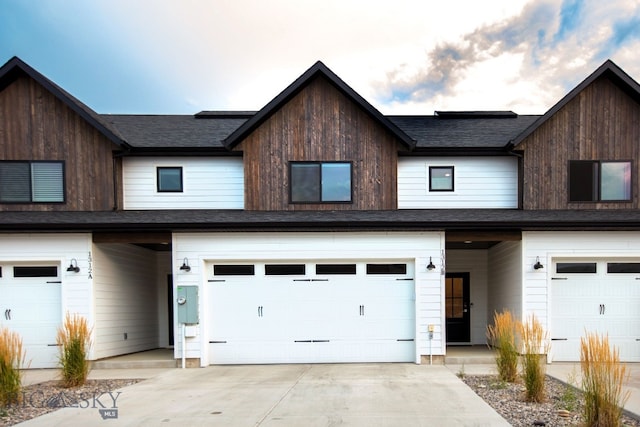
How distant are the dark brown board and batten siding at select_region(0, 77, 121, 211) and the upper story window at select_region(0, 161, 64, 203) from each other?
0.21 m

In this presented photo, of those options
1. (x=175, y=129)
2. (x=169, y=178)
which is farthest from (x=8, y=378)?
(x=175, y=129)

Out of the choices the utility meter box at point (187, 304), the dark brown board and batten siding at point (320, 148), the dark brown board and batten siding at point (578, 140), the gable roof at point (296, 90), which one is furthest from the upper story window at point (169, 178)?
the dark brown board and batten siding at point (578, 140)

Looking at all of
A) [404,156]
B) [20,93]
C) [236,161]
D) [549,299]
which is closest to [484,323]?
[549,299]

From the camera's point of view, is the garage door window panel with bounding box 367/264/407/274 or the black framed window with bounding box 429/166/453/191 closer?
the garage door window panel with bounding box 367/264/407/274

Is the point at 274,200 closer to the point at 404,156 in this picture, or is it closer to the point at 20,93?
the point at 404,156

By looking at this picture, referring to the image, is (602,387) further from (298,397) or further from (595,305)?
(595,305)

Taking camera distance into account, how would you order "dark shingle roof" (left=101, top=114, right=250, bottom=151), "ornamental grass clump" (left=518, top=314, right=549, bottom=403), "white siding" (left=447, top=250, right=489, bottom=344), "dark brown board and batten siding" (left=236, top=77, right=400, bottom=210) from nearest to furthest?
1. "ornamental grass clump" (left=518, top=314, right=549, bottom=403)
2. "dark brown board and batten siding" (left=236, top=77, right=400, bottom=210)
3. "dark shingle roof" (left=101, top=114, right=250, bottom=151)
4. "white siding" (left=447, top=250, right=489, bottom=344)

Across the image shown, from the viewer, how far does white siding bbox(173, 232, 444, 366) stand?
9.67 meters

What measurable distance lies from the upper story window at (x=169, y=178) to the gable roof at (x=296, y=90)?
172 centimetres

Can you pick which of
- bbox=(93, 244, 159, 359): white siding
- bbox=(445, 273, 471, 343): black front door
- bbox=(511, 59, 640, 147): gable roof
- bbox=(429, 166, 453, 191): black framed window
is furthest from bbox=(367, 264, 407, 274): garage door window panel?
bbox=(93, 244, 159, 359): white siding

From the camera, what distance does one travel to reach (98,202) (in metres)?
10.5

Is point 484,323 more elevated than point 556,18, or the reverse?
point 556,18

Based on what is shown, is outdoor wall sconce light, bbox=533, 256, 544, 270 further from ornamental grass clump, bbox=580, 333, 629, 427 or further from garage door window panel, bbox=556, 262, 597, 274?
ornamental grass clump, bbox=580, 333, 629, 427

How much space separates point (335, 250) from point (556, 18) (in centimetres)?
1320
